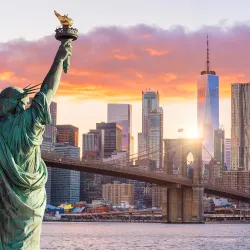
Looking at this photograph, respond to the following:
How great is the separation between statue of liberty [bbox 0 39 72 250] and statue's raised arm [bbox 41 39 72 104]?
0.34 feet

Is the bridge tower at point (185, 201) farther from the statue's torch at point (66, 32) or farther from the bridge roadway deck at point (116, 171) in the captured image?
the statue's torch at point (66, 32)

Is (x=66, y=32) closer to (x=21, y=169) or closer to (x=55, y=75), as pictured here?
(x=55, y=75)

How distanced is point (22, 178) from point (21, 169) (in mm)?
97

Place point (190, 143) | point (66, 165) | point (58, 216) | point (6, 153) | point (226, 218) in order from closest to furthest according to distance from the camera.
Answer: point (6, 153) → point (66, 165) → point (190, 143) → point (226, 218) → point (58, 216)

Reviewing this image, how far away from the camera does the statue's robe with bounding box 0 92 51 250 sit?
7.76 metres

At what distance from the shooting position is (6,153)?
7.77 m

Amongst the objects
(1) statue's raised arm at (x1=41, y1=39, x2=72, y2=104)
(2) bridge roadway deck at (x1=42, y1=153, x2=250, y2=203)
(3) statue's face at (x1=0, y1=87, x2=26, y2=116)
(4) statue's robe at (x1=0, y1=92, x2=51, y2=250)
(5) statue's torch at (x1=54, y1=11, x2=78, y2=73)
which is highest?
(2) bridge roadway deck at (x1=42, y1=153, x2=250, y2=203)

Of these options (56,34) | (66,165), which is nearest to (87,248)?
(66,165)

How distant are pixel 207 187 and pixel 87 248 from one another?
153 feet

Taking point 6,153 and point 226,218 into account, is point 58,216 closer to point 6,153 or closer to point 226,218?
point 226,218

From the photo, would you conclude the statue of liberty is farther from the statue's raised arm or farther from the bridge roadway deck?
the bridge roadway deck

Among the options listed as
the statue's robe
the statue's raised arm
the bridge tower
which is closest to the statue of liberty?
the statue's robe

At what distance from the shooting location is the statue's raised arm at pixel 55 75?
823 cm

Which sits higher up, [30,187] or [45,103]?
[45,103]
